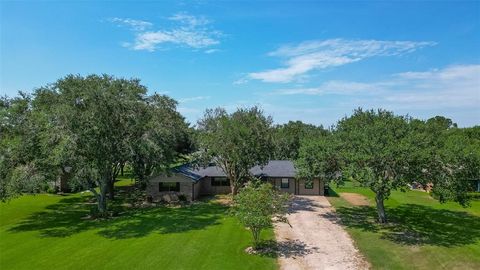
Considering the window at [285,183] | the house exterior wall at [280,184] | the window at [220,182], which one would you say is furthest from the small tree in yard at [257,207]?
the window at [220,182]

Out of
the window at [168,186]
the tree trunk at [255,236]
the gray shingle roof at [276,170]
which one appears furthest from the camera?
the gray shingle roof at [276,170]

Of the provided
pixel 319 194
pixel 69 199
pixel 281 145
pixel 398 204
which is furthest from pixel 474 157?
pixel 281 145

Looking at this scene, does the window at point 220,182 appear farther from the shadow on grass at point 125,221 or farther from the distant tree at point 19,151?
the distant tree at point 19,151

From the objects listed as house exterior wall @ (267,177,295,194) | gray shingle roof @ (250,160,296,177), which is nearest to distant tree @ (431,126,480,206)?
gray shingle roof @ (250,160,296,177)

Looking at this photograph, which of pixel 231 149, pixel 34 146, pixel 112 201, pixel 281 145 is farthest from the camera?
pixel 281 145

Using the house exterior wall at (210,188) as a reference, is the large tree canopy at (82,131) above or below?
above

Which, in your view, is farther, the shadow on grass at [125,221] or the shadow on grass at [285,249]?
the shadow on grass at [125,221]

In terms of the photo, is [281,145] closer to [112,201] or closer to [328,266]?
[112,201]

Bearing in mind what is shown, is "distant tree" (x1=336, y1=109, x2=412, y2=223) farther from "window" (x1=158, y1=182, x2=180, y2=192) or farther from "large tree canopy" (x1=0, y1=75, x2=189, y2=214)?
"window" (x1=158, y1=182, x2=180, y2=192)
